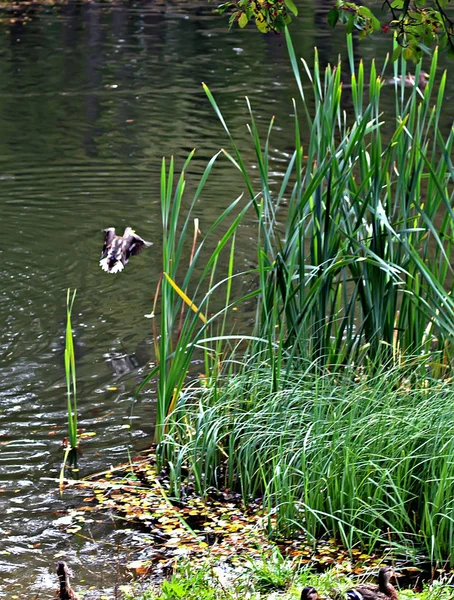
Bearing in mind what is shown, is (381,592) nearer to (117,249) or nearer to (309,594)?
(309,594)

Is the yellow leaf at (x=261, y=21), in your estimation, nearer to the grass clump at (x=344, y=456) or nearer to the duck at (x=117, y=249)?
the grass clump at (x=344, y=456)

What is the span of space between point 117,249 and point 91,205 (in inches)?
76.2

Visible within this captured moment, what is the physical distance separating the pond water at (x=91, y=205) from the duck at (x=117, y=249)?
0.09 metres

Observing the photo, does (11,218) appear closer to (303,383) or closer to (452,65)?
(303,383)

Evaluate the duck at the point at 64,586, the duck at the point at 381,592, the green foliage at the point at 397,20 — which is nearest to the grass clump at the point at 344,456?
the duck at the point at 381,592

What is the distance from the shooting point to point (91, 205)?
10.0 meters

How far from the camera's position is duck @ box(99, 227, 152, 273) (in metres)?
8.18

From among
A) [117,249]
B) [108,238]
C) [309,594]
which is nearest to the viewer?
[309,594]

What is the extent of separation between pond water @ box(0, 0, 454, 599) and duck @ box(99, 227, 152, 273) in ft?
0.30

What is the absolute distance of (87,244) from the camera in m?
8.93

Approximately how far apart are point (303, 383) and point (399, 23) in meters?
1.74

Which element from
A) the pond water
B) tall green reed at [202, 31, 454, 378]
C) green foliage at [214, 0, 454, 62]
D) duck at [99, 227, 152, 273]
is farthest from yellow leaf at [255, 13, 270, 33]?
duck at [99, 227, 152, 273]

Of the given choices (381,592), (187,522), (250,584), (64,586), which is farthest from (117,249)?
(381,592)

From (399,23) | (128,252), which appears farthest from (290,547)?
(128,252)
